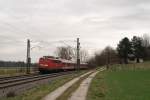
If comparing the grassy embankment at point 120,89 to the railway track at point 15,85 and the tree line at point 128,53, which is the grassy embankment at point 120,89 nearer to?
Answer: the railway track at point 15,85

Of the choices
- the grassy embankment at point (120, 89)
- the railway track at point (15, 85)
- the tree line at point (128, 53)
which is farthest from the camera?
the tree line at point (128, 53)

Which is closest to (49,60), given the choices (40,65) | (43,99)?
(40,65)

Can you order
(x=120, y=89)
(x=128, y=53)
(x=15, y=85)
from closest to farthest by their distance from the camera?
(x=120, y=89) → (x=15, y=85) → (x=128, y=53)

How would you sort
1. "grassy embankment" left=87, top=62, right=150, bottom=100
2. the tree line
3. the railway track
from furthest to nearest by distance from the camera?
the tree line, the railway track, "grassy embankment" left=87, top=62, right=150, bottom=100

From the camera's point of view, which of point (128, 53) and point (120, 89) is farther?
point (128, 53)

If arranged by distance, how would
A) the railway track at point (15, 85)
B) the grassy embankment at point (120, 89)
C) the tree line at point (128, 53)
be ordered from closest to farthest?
the grassy embankment at point (120, 89) → the railway track at point (15, 85) → the tree line at point (128, 53)

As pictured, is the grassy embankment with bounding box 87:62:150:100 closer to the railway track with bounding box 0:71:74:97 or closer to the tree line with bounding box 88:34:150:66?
the railway track with bounding box 0:71:74:97

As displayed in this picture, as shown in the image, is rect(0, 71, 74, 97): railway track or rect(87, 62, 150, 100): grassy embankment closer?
rect(87, 62, 150, 100): grassy embankment

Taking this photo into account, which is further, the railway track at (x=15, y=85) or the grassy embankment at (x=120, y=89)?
the railway track at (x=15, y=85)

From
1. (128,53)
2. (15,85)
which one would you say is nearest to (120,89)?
(15,85)

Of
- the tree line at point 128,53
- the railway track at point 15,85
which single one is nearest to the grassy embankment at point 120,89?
the railway track at point 15,85

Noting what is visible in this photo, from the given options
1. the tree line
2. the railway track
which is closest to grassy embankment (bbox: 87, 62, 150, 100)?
the railway track

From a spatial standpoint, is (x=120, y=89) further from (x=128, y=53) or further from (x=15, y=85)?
(x=128, y=53)

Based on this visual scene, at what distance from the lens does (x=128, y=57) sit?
170375mm
